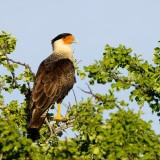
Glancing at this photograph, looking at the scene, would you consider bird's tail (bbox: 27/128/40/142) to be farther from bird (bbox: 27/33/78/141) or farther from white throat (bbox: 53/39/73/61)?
white throat (bbox: 53/39/73/61)

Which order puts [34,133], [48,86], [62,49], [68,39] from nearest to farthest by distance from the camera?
[34,133], [48,86], [62,49], [68,39]

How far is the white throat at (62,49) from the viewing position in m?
9.82

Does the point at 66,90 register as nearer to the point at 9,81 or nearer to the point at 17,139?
the point at 9,81

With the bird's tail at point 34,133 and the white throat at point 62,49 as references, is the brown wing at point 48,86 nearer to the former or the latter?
the bird's tail at point 34,133

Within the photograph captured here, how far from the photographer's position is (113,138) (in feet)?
16.5

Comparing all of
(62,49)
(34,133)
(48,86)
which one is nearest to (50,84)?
(48,86)

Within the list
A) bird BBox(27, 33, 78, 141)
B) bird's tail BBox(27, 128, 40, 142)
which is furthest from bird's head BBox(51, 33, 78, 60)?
bird's tail BBox(27, 128, 40, 142)

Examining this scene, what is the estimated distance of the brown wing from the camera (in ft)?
26.0

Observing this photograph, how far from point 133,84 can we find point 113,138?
1.55 meters

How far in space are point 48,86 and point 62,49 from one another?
1820mm

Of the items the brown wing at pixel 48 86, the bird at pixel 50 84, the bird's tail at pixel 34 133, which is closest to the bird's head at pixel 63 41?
the bird at pixel 50 84

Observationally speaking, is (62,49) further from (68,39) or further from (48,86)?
(48,86)

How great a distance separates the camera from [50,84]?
859 cm

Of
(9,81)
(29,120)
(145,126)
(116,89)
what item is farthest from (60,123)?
(145,126)
